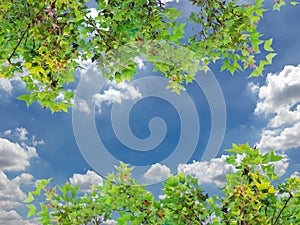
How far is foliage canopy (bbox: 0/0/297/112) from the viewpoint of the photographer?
14.3 ft

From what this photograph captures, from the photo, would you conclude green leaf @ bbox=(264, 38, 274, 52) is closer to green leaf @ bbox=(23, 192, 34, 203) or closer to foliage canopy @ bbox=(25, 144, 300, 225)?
foliage canopy @ bbox=(25, 144, 300, 225)

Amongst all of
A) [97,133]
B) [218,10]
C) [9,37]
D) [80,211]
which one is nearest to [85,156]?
[97,133]

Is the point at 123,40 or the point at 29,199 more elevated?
the point at 123,40

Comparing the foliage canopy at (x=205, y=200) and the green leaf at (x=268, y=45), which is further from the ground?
the green leaf at (x=268, y=45)

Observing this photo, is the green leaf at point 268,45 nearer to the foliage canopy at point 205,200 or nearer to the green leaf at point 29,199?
the foliage canopy at point 205,200

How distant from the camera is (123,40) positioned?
4.78 m

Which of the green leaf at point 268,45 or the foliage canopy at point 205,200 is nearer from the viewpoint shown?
the foliage canopy at point 205,200

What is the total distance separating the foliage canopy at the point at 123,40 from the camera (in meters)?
4.37

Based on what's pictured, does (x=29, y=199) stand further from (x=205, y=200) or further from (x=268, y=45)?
(x=268, y=45)

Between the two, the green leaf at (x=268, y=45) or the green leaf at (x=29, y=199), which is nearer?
the green leaf at (x=29, y=199)

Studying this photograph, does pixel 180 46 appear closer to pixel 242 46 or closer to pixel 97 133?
pixel 242 46

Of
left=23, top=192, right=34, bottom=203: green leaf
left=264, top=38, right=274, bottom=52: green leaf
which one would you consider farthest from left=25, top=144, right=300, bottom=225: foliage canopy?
left=264, top=38, right=274, bottom=52: green leaf

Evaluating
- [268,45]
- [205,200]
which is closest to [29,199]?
[205,200]

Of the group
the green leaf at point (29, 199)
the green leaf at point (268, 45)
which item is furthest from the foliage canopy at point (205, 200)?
the green leaf at point (268, 45)
